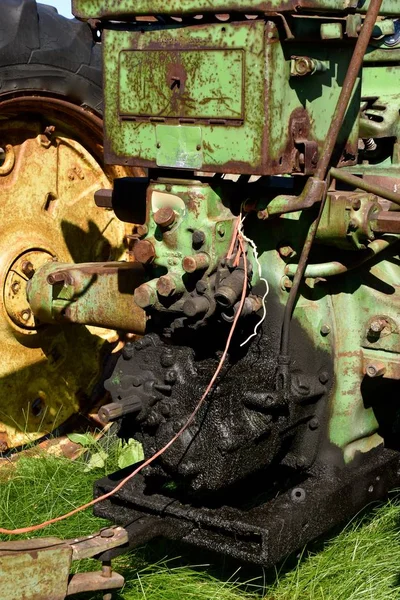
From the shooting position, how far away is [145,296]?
3.50 metres

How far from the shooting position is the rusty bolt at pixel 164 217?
135 inches

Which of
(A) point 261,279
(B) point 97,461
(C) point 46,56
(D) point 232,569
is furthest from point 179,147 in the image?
(B) point 97,461

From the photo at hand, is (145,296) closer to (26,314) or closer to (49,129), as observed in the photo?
(26,314)

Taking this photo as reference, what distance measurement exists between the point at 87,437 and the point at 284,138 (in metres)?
2.05

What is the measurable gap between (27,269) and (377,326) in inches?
60.7

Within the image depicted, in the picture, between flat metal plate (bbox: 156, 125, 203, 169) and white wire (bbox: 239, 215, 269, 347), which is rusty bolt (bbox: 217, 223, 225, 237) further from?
flat metal plate (bbox: 156, 125, 203, 169)

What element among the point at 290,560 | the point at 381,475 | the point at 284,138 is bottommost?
the point at 290,560

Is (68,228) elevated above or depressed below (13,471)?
above

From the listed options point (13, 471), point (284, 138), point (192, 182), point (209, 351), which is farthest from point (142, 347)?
point (13, 471)

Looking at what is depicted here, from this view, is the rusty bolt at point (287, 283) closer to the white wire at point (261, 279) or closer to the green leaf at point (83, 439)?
the white wire at point (261, 279)

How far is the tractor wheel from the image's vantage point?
14.6 ft

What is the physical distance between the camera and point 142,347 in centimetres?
368

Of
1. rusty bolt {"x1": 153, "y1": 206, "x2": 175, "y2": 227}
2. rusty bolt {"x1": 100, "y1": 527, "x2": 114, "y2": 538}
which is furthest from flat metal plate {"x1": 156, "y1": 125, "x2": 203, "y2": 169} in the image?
rusty bolt {"x1": 100, "y1": 527, "x2": 114, "y2": 538}

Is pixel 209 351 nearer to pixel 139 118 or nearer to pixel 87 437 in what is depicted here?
pixel 139 118
